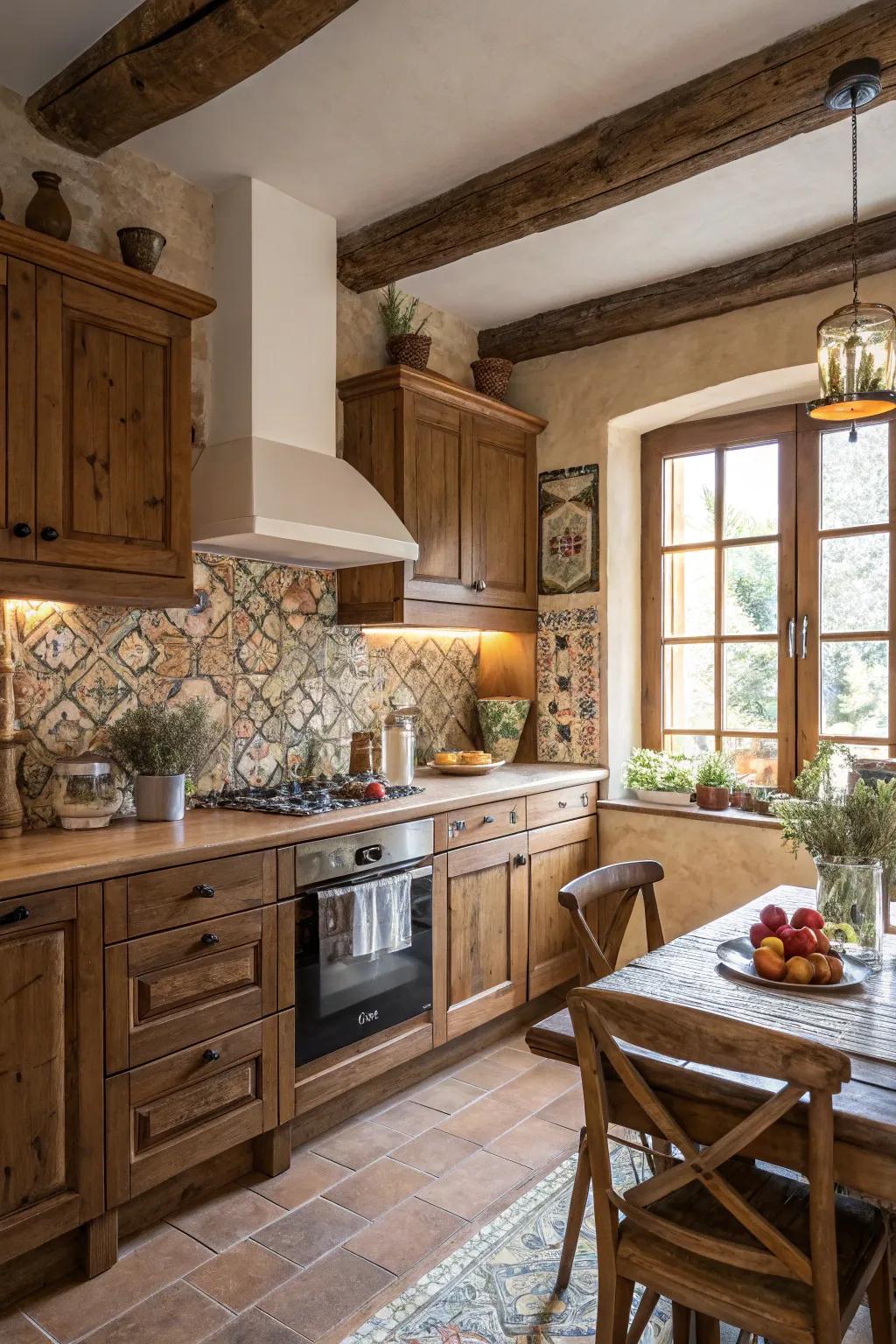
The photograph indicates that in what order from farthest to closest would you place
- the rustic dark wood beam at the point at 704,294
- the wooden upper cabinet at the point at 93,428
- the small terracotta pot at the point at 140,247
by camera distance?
the rustic dark wood beam at the point at 704,294 < the small terracotta pot at the point at 140,247 < the wooden upper cabinet at the point at 93,428

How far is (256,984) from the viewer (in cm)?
247

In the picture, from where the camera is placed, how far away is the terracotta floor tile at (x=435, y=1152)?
2.60 metres

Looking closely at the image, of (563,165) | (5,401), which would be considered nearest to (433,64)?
(563,165)

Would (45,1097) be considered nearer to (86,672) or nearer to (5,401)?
(86,672)

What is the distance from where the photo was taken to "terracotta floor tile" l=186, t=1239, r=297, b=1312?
2053 mm

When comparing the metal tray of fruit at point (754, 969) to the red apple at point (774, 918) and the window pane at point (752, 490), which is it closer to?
the red apple at point (774, 918)

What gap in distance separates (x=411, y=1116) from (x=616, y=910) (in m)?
1.09

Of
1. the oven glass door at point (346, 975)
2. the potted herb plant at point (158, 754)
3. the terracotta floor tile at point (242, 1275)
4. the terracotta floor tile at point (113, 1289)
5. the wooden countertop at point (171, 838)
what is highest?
the potted herb plant at point (158, 754)

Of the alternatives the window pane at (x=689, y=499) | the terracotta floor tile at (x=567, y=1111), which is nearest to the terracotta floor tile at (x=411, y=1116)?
the terracotta floor tile at (x=567, y=1111)

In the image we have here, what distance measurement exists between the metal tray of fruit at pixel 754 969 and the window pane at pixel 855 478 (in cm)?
232

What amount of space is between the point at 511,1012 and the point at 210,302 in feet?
9.13

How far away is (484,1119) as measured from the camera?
2881 millimetres

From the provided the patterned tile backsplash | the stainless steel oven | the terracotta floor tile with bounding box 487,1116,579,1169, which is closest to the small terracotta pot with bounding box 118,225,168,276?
the patterned tile backsplash

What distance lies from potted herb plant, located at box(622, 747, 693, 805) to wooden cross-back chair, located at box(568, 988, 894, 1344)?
2.36 metres
